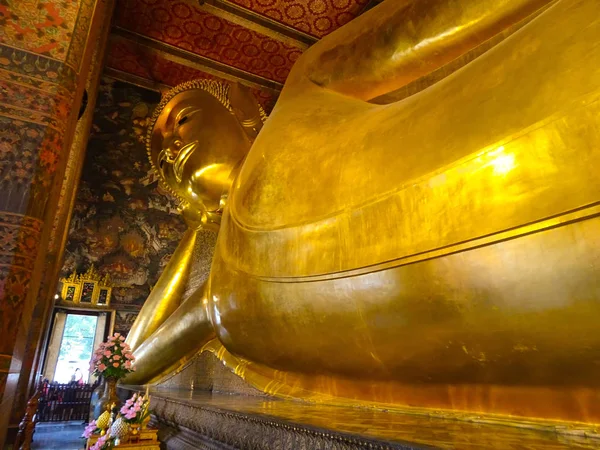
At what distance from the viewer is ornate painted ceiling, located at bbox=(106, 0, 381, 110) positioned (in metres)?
4.74

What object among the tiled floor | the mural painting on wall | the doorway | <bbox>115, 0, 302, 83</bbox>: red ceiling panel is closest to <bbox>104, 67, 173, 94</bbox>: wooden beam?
the mural painting on wall

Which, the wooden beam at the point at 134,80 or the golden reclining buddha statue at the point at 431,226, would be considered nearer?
the golden reclining buddha statue at the point at 431,226

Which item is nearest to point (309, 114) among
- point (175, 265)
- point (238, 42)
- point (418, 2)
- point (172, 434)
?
point (418, 2)

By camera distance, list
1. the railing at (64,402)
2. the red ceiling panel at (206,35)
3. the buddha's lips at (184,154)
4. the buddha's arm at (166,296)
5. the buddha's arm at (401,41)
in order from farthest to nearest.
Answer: the railing at (64,402) < the red ceiling panel at (206,35) < the buddha's arm at (166,296) < the buddha's lips at (184,154) < the buddha's arm at (401,41)

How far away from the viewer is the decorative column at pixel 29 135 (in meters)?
1.57

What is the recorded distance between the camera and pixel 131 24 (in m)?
4.98

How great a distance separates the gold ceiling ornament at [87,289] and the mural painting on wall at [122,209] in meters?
0.11

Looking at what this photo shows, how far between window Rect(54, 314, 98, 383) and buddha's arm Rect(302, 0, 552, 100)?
21.2 feet

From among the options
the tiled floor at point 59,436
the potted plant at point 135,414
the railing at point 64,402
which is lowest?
the tiled floor at point 59,436

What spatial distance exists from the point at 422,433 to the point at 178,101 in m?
2.25

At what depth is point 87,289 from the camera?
650 centimetres

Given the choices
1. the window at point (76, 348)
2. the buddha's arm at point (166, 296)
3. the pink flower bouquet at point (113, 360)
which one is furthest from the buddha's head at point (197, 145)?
the window at point (76, 348)

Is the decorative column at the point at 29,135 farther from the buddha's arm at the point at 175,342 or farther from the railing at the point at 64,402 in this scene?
the railing at the point at 64,402

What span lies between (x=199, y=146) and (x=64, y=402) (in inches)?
204
